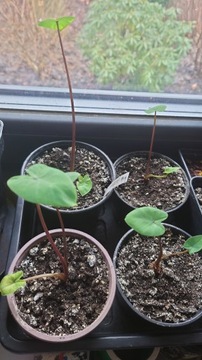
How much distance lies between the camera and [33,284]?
0.77 m

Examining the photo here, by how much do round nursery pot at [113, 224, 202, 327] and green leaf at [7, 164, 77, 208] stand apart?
36cm

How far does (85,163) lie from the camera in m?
0.99

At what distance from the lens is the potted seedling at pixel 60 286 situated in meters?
0.71

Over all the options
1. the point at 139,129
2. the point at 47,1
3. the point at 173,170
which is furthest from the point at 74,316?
the point at 47,1

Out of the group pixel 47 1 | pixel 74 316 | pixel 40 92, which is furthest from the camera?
pixel 40 92

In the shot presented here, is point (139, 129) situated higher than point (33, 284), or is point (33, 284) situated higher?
point (139, 129)

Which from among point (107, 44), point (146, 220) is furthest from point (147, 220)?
point (107, 44)

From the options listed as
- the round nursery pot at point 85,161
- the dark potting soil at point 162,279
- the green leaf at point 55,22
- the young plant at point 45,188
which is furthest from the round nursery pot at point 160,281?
the green leaf at point 55,22

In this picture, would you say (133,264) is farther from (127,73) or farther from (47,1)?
(47,1)

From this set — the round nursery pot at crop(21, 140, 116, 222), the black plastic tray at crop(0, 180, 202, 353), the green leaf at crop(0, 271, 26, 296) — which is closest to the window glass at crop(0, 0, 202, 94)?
the round nursery pot at crop(21, 140, 116, 222)

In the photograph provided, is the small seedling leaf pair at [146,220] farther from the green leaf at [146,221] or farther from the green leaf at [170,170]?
the green leaf at [170,170]

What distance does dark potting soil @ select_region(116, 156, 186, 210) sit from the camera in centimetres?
95

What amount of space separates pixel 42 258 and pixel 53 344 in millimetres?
168

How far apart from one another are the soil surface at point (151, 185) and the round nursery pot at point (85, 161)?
41 millimetres
